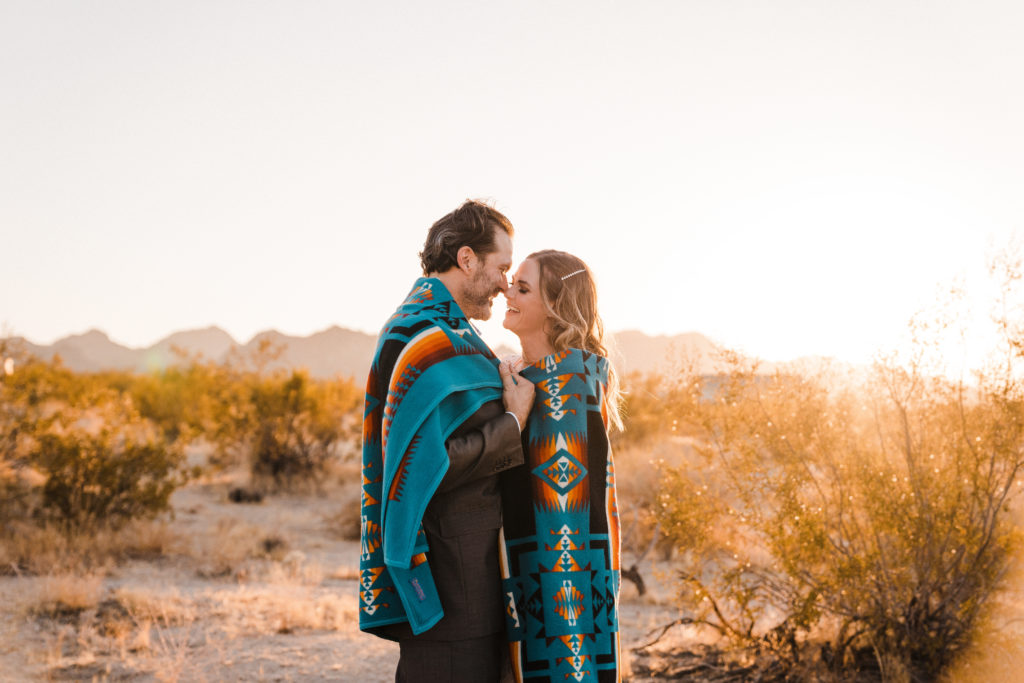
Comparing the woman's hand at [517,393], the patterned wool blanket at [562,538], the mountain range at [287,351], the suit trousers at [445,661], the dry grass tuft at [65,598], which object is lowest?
the dry grass tuft at [65,598]

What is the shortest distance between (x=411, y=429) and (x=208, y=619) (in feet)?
17.9

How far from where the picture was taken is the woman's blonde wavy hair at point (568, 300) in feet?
9.87

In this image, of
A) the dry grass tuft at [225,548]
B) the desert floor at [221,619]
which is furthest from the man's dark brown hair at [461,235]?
the dry grass tuft at [225,548]

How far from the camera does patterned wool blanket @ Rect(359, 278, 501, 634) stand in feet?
8.34

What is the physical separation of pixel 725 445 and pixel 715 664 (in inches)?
63.1

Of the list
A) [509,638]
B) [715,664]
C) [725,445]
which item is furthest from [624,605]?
[509,638]

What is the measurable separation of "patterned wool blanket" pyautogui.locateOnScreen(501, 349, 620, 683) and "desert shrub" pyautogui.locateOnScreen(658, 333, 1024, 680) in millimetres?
2534

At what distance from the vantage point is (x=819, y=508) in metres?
5.04

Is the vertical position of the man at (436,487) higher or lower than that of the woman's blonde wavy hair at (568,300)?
lower

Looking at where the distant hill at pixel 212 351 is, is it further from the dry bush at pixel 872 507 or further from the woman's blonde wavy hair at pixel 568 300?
the woman's blonde wavy hair at pixel 568 300

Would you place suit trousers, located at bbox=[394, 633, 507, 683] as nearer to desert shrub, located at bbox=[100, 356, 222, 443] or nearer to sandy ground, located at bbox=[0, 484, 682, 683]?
sandy ground, located at bbox=[0, 484, 682, 683]

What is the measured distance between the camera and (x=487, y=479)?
276 centimetres

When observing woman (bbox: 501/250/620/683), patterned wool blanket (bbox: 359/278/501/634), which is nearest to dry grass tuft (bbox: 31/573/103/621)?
patterned wool blanket (bbox: 359/278/501/634)

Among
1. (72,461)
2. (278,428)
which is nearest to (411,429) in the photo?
(72,461)
